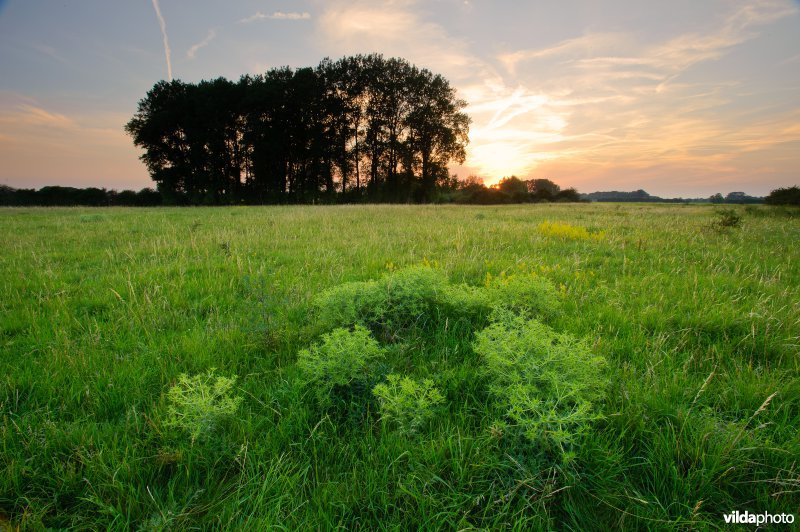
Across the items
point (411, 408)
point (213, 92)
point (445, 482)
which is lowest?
point (445, 482)

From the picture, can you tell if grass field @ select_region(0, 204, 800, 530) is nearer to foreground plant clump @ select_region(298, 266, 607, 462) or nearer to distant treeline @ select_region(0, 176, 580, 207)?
foreground plant clump @ select_region(298, 266, 607, 462)

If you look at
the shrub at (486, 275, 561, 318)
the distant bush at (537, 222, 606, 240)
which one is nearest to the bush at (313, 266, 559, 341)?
the shrub at (486, 275, 561, 318)

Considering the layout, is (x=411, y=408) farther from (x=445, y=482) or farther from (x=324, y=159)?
(x=324, y=159)

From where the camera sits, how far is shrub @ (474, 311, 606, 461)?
5.50 ft

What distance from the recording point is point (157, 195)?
50562 millimetres

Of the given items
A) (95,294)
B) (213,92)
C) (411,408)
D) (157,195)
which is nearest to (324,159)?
(213,92)

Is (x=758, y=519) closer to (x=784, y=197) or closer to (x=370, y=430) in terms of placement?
(x=370, y=430)

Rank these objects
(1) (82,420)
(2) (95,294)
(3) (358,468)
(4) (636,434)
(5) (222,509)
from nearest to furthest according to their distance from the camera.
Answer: (5) (222,509)
(3) (358,468)
(4) (636,434)
(1) (82,420)
(2) (95,294)

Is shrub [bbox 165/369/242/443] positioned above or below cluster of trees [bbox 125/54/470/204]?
below

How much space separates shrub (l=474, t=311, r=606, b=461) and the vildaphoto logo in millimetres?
627

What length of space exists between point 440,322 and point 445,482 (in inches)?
74.1

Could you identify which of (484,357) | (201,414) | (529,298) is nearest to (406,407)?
(484,357)

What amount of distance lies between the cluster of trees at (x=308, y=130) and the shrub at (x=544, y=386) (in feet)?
155

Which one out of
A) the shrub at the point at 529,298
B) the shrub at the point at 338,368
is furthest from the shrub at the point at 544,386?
the shrub at the point at 529,298
